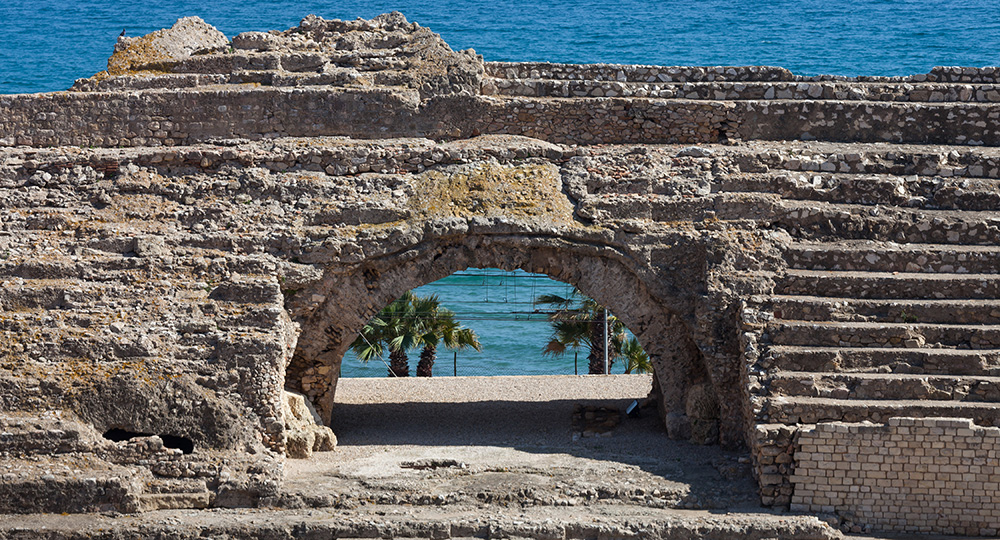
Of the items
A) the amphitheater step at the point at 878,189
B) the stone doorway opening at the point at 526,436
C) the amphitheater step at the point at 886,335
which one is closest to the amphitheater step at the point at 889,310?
the amphitheater step at the point at 886,335

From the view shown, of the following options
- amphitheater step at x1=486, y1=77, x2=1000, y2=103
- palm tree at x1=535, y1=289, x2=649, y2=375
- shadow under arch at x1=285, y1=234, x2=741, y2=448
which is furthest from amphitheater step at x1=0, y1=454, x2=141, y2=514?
palm tree at x1=535, y1=289, x2=649, y2=375

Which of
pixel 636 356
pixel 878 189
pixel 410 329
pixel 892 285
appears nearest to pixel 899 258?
pixel 892 285

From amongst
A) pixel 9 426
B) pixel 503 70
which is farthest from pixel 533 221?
pixel 9 426

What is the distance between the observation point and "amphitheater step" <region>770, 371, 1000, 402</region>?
472 inches

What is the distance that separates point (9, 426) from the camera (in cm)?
1165

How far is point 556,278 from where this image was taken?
44.4 ft

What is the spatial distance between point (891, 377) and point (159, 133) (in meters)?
9.73

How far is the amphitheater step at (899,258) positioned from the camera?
43.6 feet

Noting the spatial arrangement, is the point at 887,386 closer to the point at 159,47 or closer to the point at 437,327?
the point at 437,327

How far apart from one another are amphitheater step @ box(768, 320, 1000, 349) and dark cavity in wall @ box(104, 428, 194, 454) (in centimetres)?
651

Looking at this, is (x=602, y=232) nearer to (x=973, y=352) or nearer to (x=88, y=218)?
(x=973, y=352)

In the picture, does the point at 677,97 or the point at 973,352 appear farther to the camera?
the point at 677,97

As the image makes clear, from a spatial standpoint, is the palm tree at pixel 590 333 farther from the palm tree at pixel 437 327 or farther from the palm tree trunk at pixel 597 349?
the palm tree at pixel 437 327

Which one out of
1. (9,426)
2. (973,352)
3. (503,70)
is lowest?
(9,426)
